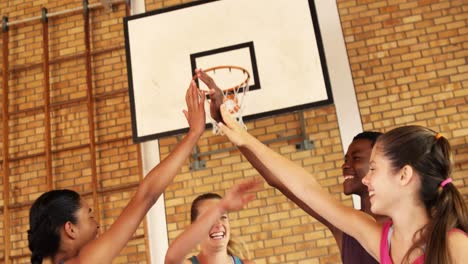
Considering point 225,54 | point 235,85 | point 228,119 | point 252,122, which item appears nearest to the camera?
point 228,119

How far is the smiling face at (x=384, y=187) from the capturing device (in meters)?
1.49

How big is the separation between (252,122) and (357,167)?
110 inches

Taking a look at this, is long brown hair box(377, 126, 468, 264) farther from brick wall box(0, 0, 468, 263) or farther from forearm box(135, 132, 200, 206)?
brick wall box(0, 0, 468, 263)

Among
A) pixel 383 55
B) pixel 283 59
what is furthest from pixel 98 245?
pixel 383 55

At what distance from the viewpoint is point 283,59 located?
4.30m

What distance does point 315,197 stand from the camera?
65.0 inches

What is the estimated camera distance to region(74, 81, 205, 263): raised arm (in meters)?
1.65

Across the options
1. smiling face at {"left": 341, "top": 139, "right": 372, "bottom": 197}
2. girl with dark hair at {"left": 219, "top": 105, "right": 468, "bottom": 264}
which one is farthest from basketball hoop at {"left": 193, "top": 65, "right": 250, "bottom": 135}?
girl with dark hair at {"left": 219, "top": 105, "right": 468, "bottom": 264}

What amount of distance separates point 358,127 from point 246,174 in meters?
1.14

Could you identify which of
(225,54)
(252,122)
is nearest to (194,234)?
(225,54)

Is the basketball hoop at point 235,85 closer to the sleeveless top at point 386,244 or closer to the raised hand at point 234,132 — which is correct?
the raised hand at point 234,132

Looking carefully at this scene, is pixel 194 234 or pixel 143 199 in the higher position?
pixel 143 199

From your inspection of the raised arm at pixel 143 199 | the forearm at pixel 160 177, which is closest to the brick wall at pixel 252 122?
the raised arm at pixel 143 199

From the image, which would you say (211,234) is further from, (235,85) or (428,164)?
(235,85)
